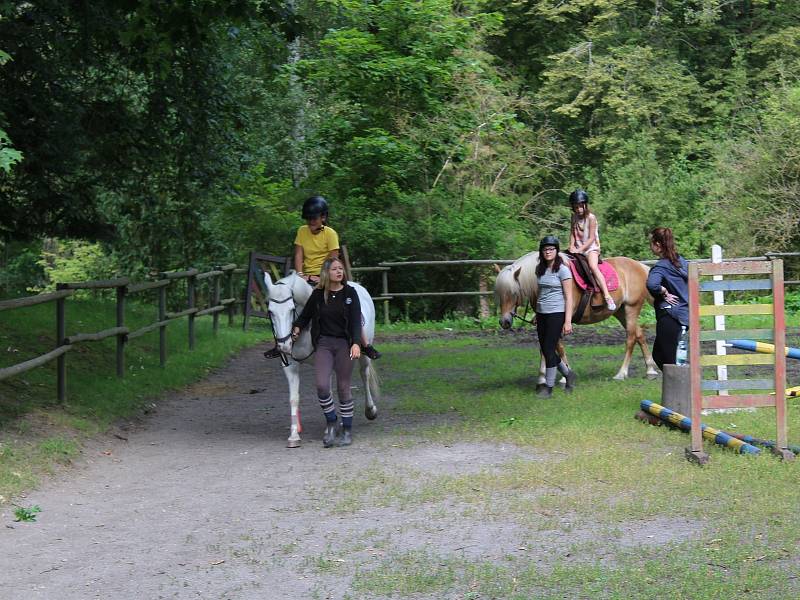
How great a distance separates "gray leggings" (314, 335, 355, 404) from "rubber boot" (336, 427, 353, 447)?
1.23ft

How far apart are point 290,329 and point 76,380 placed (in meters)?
3.92

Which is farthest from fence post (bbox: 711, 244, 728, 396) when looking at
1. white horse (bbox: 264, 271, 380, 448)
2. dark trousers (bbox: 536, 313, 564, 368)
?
white horse (bbox: 264, 271, 380, 448)

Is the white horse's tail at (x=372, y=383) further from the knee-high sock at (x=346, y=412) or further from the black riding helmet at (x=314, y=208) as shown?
the black riding helmet at (x=314, y=208)

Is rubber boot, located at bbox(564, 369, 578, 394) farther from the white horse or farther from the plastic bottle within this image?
the white horse

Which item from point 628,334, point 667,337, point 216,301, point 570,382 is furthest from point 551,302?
point 216,301

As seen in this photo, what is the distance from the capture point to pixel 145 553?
6.21m

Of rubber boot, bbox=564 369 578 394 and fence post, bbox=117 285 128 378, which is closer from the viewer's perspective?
rubber boot, bbox=564 369 578 394

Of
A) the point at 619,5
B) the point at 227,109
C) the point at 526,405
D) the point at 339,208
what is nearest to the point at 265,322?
the point at 339,208

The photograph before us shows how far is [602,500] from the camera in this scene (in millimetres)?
7047

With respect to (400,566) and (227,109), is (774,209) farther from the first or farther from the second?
(400,566)

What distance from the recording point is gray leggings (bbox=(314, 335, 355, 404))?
937cm

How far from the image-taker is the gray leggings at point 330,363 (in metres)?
9.37

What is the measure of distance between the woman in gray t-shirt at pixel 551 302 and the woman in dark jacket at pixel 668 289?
134 cm

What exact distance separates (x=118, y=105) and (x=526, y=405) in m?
8.22
